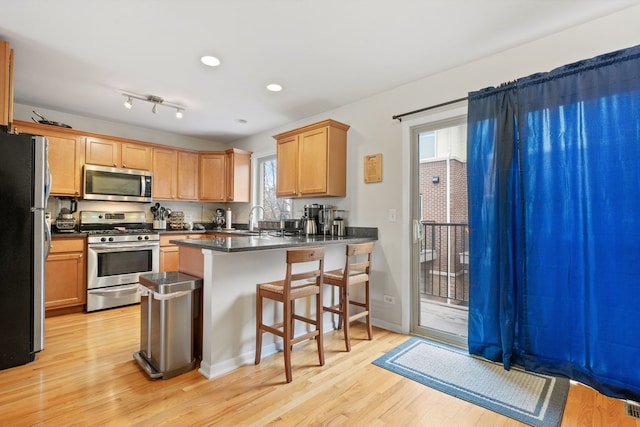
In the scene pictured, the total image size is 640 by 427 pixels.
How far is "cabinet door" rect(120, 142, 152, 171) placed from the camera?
4.53 m

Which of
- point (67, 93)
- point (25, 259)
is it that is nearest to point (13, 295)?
point (25, 259)

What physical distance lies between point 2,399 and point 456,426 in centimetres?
283

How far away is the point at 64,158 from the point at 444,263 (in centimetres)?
488

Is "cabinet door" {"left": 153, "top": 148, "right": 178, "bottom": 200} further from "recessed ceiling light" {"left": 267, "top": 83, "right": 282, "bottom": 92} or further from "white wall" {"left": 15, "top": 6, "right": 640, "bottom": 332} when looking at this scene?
"recessed ceiling light" {"left": 267, "top": 83, "right": 282, "bottom": 92}

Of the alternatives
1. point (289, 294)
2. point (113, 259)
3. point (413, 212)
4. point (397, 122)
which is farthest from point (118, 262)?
point (397, 122)

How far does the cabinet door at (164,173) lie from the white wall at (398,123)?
264cm

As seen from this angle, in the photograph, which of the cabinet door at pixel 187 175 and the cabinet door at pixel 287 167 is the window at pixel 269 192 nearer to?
the cabinet door at pixel 287 167

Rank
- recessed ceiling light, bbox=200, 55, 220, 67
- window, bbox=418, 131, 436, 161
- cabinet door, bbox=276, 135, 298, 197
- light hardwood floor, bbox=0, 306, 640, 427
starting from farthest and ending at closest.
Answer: cabinet door, bbox=276, 135, 298, 197, window, bbox=418, 131, 436, 161, recessed ceiling light, bbox=200, 55, 220, 67, light hardwood floor, bbox=0, 306, 640, 427

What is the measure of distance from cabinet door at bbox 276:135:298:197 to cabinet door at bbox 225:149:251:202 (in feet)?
4.41

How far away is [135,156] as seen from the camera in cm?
A: 462

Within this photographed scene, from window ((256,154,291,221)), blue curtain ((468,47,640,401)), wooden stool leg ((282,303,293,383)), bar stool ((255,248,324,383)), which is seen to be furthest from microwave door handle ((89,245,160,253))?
blue curtain ((468,47,640,401))

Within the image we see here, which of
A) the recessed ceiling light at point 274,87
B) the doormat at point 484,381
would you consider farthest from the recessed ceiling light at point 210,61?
the doormat at point 484,381

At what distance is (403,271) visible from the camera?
322 cm

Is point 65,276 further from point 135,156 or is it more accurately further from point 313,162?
point 313,162
